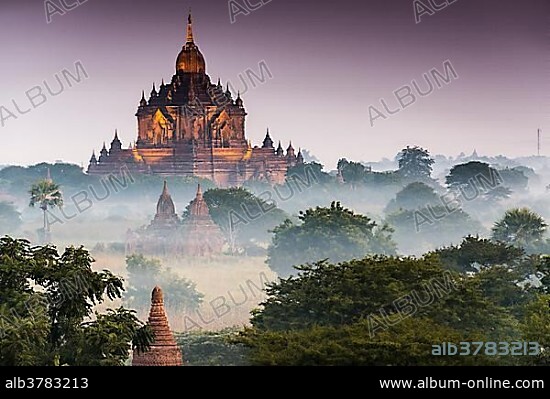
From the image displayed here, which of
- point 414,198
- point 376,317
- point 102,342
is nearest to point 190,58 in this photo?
point 414,198

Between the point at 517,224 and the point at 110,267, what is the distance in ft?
13.0

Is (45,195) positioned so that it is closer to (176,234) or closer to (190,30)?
(176,234)

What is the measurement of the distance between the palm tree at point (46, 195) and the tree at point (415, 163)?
2.76 meters

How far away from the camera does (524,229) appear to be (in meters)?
9.80

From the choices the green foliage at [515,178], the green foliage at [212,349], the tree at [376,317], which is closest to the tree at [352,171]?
the green foliage at [515,178]

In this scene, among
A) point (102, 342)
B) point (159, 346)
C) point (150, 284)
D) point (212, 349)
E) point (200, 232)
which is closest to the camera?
point (102, 342)

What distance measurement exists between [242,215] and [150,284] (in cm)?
172

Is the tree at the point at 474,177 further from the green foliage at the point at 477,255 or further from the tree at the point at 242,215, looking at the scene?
the tree at the point at 242,215

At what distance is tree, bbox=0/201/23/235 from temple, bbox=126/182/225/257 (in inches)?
37.5

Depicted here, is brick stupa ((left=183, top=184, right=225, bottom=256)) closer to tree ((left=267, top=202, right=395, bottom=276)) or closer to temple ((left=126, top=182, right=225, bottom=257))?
temple ((left=126, top=182, right=225, bottom=257))

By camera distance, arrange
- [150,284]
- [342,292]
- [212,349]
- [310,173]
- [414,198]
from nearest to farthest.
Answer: [342,292] → [212,349] → [150,284] → [310,173] → [414,198]

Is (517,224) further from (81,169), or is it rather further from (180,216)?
(81,169)

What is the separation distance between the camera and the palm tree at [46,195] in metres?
8.48

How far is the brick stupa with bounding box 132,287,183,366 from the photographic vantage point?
5988 mm
